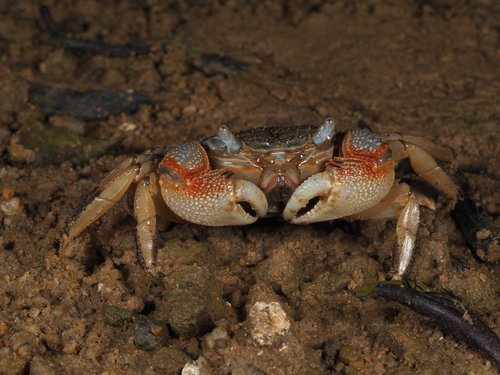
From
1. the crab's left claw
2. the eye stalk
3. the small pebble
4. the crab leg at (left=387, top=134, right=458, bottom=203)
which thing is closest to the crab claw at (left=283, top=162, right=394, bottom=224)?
the crab's left claw

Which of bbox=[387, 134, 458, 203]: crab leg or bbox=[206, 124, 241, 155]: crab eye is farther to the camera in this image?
bbox=[387, 134, 458, 203]: crab leg

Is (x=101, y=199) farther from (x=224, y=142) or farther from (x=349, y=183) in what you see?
(x=349, y=183)

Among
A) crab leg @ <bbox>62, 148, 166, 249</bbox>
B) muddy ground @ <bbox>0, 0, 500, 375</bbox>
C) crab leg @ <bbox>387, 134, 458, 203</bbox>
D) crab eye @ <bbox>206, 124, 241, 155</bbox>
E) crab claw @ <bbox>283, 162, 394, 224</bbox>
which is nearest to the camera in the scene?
muddy ground @ <bbox>0, 0, 500, 375</bbox>

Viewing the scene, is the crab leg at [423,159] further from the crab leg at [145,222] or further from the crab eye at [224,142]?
the crab leg at [145,222]

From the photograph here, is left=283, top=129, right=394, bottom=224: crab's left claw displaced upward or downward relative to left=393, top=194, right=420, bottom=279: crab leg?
upward

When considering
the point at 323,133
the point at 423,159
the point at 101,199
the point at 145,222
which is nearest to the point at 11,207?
the point at 101,199

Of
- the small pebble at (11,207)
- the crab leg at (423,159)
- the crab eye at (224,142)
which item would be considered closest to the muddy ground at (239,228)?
the small pebble at (11,207)

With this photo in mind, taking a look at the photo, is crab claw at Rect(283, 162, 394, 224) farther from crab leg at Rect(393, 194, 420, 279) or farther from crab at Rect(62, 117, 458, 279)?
crab leg at Rect(393, 194, 420, 279)

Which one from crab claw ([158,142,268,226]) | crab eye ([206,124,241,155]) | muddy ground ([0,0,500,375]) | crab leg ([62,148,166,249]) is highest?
crab eye ([206,124,241,155])
